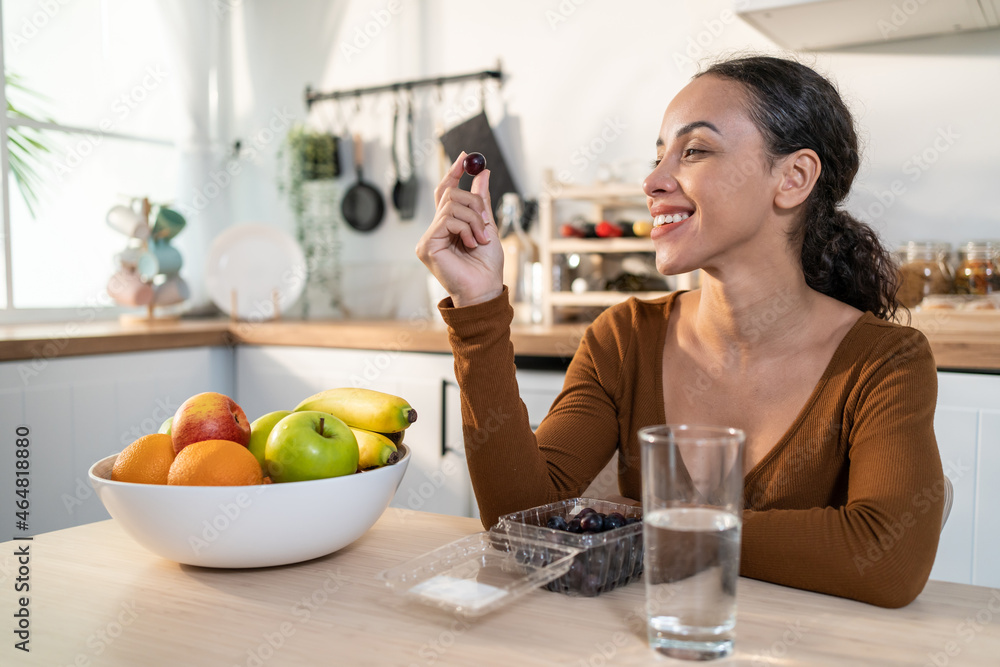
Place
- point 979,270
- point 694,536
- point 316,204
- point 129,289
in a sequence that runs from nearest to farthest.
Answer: point 694,536 < point 979,270 < point 129,289 < point 316,204

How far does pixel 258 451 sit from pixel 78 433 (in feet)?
4.96

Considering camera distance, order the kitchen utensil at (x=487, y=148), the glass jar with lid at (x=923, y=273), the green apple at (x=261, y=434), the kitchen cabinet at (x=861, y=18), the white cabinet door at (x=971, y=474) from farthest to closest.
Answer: the kitchen utensil at (x=487, y=148) < the glass jar with lid at (x=923, y=273) < the kitchen cabinet at (x=861, y=18) < the white cabinet door at (x=971, y=474) < the green apple at (x=261, y=434)

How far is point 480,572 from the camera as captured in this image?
73 centimetres

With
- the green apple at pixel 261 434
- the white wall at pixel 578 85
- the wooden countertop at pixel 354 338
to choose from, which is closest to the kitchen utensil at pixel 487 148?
the white wall at pixel 578 85

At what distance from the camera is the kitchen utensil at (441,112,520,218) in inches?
108

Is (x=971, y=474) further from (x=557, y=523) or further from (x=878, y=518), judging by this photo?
(x=557, y=523)

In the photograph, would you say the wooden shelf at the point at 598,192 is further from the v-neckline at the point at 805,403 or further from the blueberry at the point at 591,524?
the blueberry at the point at 591,524

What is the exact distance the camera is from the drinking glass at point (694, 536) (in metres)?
0.57

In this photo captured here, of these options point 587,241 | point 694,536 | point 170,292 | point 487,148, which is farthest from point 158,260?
point 694,536

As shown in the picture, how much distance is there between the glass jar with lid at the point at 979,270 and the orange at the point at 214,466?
1861mm

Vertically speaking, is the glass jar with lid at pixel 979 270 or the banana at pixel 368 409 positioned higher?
the glass jar with lid at pixel 979 270

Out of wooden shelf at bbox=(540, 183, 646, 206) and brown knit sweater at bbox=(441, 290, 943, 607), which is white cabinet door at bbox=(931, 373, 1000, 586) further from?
wooden shelf at bbox=(540, 183, 646, 206)

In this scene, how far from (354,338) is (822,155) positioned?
148 centimetres

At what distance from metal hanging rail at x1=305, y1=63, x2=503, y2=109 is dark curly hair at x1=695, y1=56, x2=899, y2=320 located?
1620mm
